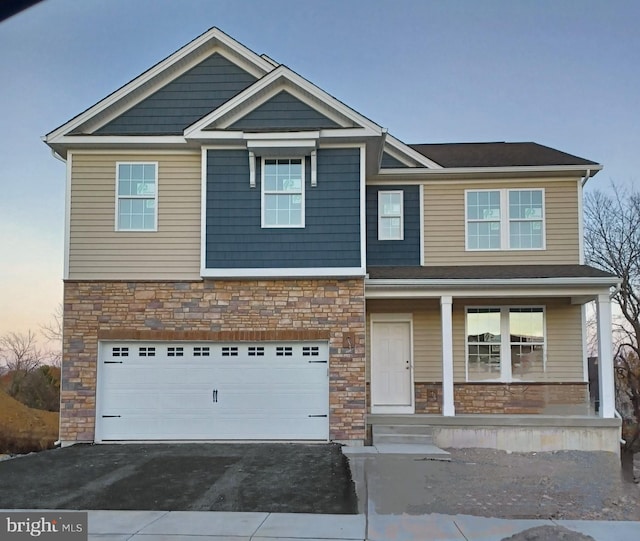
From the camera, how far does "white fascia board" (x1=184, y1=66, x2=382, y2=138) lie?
492 inches

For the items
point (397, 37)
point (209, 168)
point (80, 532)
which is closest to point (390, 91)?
point (397, 37)

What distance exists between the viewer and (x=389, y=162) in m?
14.9

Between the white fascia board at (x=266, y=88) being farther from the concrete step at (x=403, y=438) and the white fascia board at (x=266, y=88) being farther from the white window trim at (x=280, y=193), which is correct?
the concrete step at (x=403, y=438)

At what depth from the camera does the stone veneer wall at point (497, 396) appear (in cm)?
1388

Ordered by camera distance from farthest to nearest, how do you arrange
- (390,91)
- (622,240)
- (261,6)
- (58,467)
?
(622,240) → (390,91) → (58,467) → (261,6)

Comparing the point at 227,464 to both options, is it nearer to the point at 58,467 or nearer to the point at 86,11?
the point at 58,467

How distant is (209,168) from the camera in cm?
1277

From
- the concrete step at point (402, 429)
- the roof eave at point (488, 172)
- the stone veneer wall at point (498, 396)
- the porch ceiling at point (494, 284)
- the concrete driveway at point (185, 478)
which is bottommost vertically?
the concrete driveway at point (185, 478)

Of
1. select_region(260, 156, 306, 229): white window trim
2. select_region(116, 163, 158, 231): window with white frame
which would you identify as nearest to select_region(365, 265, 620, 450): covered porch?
select_region(260, 156, 306, 229): white window trim

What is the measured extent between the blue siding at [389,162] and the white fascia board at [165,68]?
10.8 feet

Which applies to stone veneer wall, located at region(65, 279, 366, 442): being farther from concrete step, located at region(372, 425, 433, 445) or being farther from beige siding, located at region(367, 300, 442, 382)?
beige siding, located at region(367, 300, 442, 382)

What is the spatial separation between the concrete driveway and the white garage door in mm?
440

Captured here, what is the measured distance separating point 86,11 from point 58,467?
815cm

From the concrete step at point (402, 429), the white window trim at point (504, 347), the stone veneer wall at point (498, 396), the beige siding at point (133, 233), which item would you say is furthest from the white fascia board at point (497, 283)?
the beige siding at point (133, 233)
